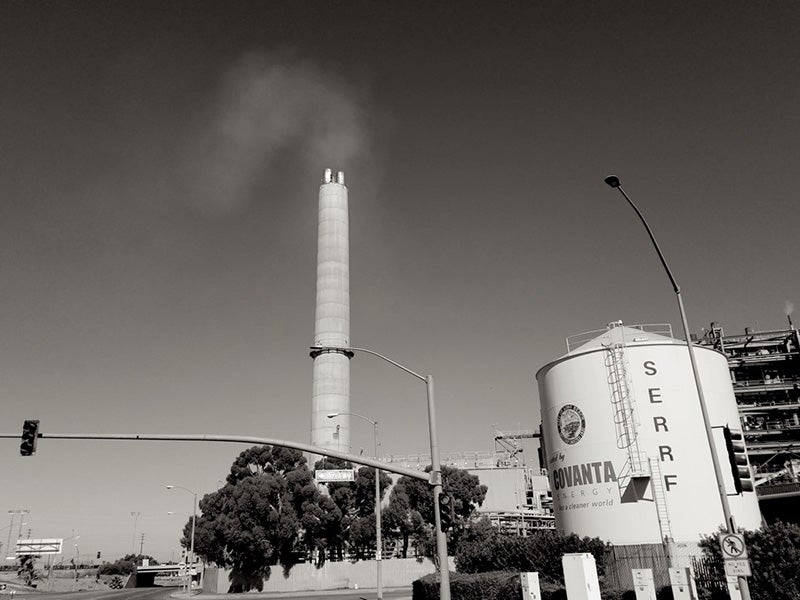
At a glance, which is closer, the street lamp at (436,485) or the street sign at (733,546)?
the street sign at (733,546)

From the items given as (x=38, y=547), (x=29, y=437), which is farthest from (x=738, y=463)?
(x=38, y=547)

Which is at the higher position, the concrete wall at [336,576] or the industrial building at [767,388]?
the industrial building at [767,388]

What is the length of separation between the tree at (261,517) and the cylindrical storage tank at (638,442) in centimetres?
2742

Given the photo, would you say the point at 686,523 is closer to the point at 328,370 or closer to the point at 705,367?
the point at 705,367

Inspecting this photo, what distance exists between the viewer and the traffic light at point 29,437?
17.1 m

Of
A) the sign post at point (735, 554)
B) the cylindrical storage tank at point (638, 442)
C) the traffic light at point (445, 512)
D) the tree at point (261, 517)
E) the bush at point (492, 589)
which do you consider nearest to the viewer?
the sign post at point (735, 554)

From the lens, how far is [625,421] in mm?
30578

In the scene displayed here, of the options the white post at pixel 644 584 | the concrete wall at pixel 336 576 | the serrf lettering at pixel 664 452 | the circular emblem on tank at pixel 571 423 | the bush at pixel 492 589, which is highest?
the circular emblem on tank at pixel 571 423

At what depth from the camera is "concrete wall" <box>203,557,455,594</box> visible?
54688mm

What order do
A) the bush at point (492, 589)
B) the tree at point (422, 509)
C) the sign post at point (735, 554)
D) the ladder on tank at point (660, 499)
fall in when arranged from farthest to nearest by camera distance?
the tree at point (422, 509) → the ladder on tank at point (660, 499) → the bush at point (492, 589) → the sign post at point (735, 554)

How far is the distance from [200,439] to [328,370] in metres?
59.5

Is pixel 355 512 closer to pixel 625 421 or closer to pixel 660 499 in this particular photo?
pixel 625 421

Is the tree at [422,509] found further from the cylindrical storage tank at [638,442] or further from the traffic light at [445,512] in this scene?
the traffic light at [445,512]

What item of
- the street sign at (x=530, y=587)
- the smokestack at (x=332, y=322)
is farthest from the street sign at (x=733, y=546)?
the smokestack at (x=332, y=322)
